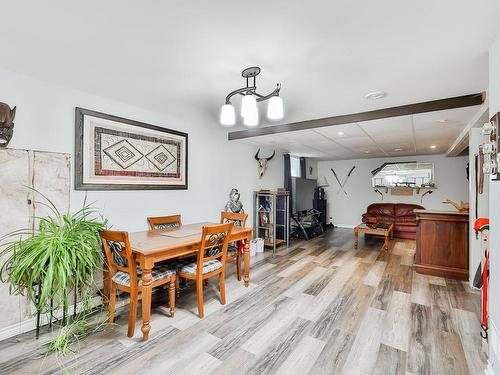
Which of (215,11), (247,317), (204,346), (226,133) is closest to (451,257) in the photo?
(247,317)

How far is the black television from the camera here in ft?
19.3

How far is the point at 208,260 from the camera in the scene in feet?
8.25

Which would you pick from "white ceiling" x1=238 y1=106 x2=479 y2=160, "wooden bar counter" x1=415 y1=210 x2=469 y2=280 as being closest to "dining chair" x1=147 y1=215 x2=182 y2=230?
"white ceiling" x1=238 y1=106 x2=479 y2=160

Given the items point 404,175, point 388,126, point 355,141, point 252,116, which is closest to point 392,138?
point 355,141

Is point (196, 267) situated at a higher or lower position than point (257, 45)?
lower

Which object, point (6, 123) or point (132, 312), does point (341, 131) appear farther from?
point (6, 123)

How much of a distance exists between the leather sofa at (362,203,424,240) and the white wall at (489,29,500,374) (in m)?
4.49

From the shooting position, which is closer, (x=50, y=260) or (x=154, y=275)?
(x=50, y=260)

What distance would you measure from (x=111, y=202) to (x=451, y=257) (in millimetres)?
4443

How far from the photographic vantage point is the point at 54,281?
1865mm

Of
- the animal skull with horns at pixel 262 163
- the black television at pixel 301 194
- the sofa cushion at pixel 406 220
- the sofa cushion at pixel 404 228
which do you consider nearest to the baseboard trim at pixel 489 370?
the animal skull with horns at pixel 262 163

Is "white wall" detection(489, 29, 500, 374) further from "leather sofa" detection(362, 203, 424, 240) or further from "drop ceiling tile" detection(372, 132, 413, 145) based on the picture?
"leather sofa" detection(362, 203, 424, 240)

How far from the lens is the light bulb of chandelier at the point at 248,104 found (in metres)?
1.95

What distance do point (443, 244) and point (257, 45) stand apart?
368 centimetres
